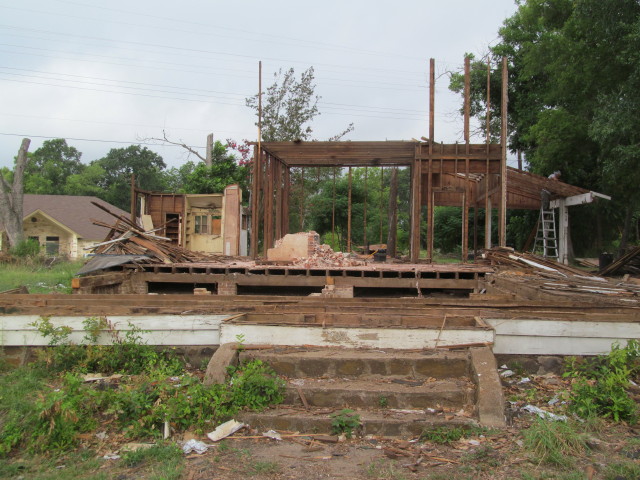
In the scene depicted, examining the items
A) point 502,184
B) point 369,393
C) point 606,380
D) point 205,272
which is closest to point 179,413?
point 369,393

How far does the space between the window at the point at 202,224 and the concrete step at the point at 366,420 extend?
20.2m

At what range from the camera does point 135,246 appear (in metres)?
12.3

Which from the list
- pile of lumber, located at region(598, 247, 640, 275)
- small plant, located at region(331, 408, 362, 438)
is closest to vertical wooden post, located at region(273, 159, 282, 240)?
pile of lumber, located at region(598, 247, 640, 275)

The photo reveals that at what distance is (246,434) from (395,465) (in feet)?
4.15

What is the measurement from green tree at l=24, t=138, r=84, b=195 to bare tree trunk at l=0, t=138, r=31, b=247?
25.2 metres

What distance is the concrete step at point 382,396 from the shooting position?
4355 millimetres

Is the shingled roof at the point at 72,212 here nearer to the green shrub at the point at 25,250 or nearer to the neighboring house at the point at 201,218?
the neighboring house at the point at 201,218

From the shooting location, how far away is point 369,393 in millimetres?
4371

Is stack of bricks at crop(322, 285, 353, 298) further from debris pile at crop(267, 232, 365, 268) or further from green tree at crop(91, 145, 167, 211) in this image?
green tree at crop(91, 145, 167, 211)

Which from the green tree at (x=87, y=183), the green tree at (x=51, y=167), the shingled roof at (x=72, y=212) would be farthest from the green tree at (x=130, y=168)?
the shingled roof at (x=72, y=212)

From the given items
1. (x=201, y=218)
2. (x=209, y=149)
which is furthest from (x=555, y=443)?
(x=209, y=149)

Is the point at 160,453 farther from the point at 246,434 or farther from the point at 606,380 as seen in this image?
the point at 606,380

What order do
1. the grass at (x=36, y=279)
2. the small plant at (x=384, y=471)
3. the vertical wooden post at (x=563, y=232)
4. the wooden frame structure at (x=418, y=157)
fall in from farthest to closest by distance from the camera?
the vertical wooden post at (x=563, y=232), the wooden frame structure at (x=418, y=157), the grass at (x=36, y=279), the small plant at (x=384, y=471)

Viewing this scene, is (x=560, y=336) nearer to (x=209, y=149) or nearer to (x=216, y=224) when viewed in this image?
(x=216, y=224)
